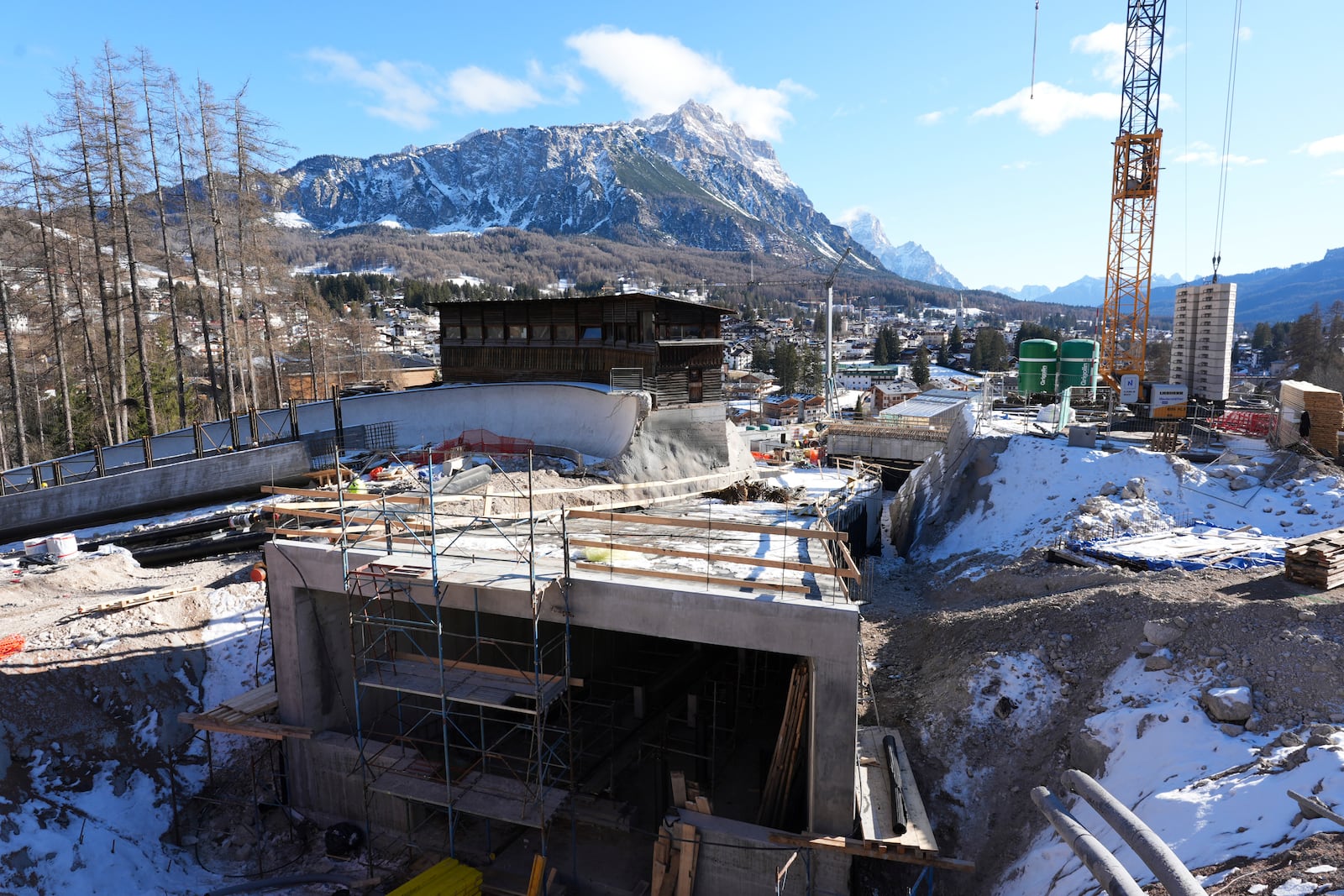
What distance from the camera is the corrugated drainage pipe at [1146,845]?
12.6ft

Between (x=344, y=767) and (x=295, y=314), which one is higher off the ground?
(x=295, y=314)

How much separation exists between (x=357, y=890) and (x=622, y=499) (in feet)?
44.1

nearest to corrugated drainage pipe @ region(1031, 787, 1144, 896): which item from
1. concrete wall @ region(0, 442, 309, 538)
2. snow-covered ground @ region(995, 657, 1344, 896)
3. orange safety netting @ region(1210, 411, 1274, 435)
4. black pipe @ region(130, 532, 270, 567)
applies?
snow-covered ground @ region(995, 657, 1344, 896)

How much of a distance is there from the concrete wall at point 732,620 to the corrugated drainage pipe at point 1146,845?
522cm

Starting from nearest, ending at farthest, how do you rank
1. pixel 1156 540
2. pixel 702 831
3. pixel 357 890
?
pixel 702 831
pixel 357 890
pixel 1156 540

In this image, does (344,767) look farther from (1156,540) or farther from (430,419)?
(1156,540)

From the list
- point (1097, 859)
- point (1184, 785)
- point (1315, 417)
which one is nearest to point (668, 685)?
point (1184, 785)

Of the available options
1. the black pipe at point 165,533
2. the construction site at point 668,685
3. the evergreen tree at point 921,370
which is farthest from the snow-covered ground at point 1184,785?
the evergreen tree at point 921,370

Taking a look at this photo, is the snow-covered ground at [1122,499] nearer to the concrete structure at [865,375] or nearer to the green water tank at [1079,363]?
the green water tank at [1079,363]

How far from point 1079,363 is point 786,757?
30844 mm

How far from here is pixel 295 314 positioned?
37.7 m

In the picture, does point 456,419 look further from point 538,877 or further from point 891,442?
point 891,442

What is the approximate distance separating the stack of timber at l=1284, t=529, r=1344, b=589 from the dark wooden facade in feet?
58.6

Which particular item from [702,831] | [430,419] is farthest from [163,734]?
[430,419]
